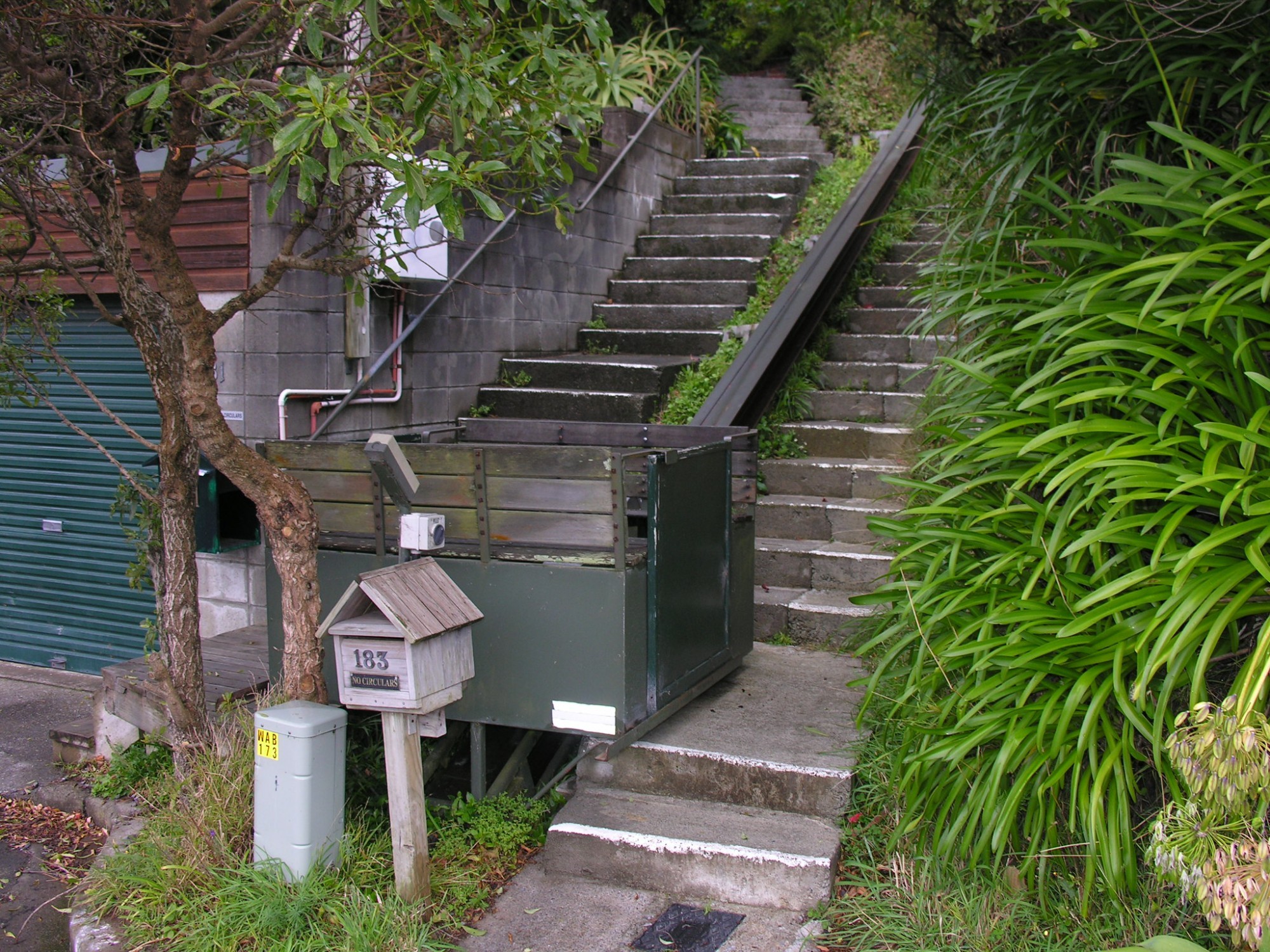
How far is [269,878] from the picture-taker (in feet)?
11.1

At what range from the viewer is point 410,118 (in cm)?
482

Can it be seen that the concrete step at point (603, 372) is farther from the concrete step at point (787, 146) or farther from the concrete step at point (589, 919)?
the concrete step at point (787, 146)

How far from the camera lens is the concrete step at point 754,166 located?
920 cm

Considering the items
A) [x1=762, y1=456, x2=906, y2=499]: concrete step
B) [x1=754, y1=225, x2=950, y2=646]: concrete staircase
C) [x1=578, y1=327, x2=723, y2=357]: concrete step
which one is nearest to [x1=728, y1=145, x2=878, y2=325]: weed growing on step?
[x1=578, y1=327, x2=723, y2=357]: concrete step

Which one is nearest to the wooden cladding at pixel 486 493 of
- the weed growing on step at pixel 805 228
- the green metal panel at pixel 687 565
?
the green metal panel at pixel 687 565

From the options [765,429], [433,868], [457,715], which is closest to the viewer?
[433,868]

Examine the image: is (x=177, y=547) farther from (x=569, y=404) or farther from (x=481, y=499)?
(x=569, y=404)

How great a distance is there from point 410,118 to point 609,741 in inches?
114

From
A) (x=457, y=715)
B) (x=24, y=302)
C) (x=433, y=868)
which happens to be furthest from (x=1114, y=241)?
(x=24, y=302)

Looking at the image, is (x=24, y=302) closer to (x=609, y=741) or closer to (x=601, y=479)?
(x=601, y=479)

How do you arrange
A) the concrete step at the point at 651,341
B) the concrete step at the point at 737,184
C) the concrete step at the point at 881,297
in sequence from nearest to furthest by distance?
the concrete step at the point at 651,341
the concrete step at the point at 881,297
the concrete step at the point at 737,184

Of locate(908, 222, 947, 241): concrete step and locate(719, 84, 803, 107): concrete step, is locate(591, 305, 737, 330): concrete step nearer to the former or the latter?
locate(908, 222, 947, 241): concrete step

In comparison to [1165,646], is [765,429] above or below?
A: above

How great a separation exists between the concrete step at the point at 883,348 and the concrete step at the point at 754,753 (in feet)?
9.69
